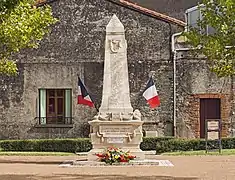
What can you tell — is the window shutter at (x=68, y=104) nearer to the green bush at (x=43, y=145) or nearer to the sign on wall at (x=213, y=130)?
the green bush at (x=43, y=145)

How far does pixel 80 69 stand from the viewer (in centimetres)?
3403

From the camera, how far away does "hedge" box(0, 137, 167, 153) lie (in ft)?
99.6

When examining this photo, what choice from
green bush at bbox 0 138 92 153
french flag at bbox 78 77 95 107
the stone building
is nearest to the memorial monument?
french flag at bbox 78 77 95 107

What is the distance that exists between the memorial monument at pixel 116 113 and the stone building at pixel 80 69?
36.3ft

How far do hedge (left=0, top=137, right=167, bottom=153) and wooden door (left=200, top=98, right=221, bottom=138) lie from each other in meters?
3.30

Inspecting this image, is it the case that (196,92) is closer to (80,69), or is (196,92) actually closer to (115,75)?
(80,69)

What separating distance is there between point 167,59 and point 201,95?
248 cm

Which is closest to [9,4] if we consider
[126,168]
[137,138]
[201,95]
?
[126,168]

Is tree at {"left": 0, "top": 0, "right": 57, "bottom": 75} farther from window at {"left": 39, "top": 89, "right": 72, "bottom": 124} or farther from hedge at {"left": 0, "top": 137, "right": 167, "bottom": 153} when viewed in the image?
window at {"left": 39, "top": 89, "right": 72, "bottom": 124}

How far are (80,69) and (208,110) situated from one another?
21.2ft

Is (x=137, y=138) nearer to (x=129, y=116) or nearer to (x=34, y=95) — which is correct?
(x=129, y=116)

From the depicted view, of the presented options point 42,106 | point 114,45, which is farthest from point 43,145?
point 114,45

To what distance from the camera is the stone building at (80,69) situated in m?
33.8

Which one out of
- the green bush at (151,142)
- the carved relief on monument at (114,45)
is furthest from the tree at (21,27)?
the green bush at (151,142)
